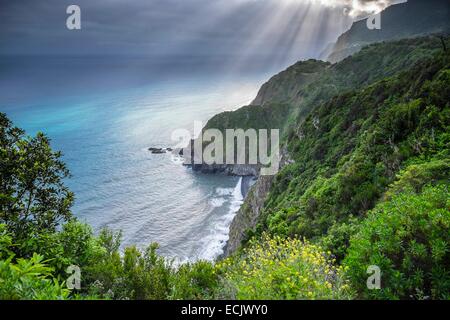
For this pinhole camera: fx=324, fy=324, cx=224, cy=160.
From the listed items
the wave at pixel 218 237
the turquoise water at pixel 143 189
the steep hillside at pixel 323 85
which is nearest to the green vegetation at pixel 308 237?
the turquoise water at pixel 143 189

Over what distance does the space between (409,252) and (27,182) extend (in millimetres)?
13227

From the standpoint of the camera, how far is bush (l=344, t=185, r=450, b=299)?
7.54 metres

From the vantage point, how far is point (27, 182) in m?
12.7

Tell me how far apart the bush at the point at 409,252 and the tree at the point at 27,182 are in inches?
416

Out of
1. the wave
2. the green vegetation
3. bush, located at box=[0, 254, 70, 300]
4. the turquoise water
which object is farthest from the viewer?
the turquoise water

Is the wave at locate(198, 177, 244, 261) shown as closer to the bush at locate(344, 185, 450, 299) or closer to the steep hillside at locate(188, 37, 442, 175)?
the steep hillside at locate(188, 37, 442, 175)

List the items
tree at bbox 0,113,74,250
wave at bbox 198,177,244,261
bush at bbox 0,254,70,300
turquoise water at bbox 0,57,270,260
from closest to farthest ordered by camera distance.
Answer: bush at bbox 0,254,70,300 → tree at bbox 0,113,74,250 → wave at bbox 198,177,244,261 → turquoise water at bbox 0,57,270,260

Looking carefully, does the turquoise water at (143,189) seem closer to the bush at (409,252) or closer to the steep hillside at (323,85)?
the steep hillside at (323,85)

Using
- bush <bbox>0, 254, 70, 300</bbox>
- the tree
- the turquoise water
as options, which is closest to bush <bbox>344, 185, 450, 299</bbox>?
bush <bbox>0, 254, 70, 300</bbox>

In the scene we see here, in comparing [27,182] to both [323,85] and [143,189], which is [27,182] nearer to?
[143,189]

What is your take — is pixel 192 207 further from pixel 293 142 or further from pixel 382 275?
pixel 382 275

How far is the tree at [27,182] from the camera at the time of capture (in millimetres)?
11992

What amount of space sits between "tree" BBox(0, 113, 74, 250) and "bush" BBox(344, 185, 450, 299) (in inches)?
416

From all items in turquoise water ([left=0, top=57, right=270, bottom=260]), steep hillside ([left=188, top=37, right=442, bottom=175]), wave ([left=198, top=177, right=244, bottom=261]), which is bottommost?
wave ([left=198, top=177, right=244, bottom=261])
